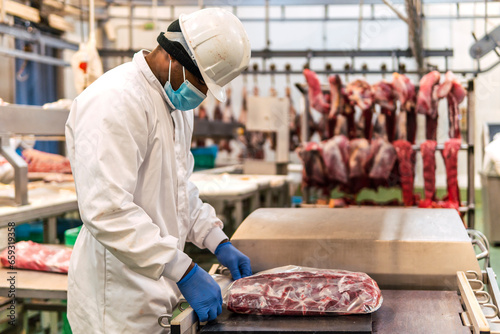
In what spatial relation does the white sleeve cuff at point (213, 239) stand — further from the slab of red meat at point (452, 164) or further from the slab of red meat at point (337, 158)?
the slab of red meat at point (452, 164)

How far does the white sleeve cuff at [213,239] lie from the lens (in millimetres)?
1970

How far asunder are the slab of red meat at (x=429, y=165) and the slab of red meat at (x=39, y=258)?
2.56 metres

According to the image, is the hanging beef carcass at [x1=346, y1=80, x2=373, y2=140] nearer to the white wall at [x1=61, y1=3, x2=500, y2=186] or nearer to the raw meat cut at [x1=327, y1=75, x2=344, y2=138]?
the raw meat cut at [x1=327, y1=75, x2=344, y2=138]

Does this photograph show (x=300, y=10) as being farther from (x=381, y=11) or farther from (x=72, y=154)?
(x=72, y=154)

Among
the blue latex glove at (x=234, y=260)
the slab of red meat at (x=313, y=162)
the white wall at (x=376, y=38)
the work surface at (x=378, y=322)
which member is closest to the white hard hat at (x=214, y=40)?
the blue latex glove at (x=234, y=260)

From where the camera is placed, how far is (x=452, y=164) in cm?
396

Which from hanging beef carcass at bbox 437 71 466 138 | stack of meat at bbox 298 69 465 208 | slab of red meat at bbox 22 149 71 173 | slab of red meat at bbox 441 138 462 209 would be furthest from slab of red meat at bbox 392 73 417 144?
slab of red meat at bbox 22 149 71 173

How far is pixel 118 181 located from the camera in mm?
1472

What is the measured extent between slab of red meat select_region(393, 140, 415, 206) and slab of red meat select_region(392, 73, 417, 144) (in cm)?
23

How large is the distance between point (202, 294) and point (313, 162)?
2.64 meters

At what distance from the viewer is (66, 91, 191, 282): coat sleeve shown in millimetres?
1451

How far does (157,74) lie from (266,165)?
4.11m

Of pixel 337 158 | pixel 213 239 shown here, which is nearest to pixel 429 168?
pixel 337 158

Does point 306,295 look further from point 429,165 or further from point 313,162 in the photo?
point 429,165
